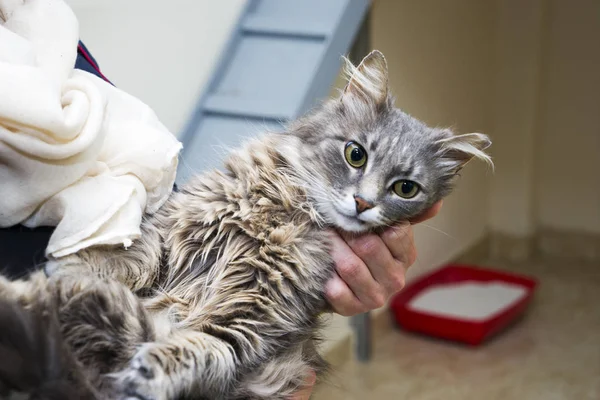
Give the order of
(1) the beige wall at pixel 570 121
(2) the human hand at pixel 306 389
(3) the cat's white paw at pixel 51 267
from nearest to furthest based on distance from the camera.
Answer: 1. (3) the cat's white paw at pixel 51 267
2. (2) the human hand at pixel 306 389
3. (1) the beige wall at pixel 570 121

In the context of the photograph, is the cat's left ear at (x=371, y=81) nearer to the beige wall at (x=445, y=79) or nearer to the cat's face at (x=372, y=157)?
the cat's face at (x=372, y=157)

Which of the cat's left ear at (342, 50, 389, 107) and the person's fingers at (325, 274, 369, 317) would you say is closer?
the person's fingers at (325, 274, 369, 317)

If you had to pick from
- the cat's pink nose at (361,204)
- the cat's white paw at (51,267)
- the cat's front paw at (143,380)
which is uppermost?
the cat's pink nose at (361,204)

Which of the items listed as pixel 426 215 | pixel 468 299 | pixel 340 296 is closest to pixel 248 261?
pixel 340 296

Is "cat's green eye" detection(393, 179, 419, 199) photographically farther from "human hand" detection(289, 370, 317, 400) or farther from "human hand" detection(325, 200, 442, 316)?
"human hand" detection(289, 370, 317, 400)

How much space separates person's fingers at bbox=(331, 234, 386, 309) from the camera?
135cm

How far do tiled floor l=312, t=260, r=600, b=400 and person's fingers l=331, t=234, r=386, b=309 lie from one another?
1613 mm

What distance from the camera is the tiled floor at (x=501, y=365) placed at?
3182 mm

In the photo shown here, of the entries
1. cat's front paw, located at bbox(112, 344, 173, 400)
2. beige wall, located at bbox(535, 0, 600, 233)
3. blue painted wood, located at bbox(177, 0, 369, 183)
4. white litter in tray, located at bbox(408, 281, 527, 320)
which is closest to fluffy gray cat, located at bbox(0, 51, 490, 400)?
cat's front paw, located at bbox(112, 344, 173, 400)

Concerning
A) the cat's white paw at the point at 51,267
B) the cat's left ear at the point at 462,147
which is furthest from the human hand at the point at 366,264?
the cat's white paw at the point at 51,267

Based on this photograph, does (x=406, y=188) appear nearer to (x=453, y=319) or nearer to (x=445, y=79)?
(x=453, y=319)

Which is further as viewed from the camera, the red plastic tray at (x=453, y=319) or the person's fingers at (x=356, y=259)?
the red plastic tray at (x=453, y=319)

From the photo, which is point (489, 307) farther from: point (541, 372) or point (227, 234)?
point (227, 234)

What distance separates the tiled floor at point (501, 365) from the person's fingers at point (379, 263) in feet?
5.02
